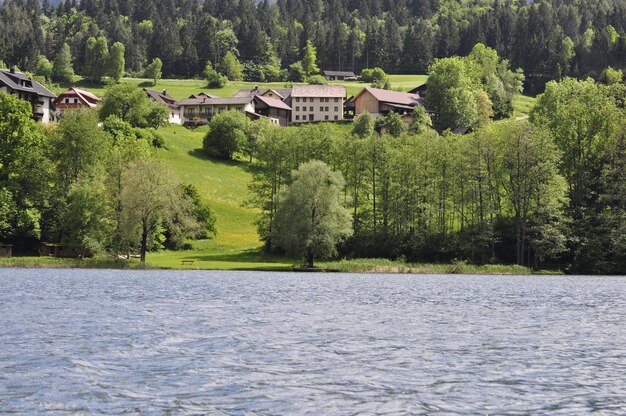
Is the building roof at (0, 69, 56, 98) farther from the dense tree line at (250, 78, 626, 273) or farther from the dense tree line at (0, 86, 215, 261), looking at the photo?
the dense tree line at (250, 78, 626, 273)

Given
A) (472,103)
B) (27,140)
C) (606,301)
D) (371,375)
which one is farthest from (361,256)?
(472,103)

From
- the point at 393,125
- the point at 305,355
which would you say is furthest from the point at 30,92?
the point at 305,355

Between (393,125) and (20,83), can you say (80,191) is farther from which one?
(393,125)

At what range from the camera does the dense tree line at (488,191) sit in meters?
93.1

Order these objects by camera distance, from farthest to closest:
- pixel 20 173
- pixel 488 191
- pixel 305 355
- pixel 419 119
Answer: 1. pixel 419 119
2. pixel 488 191
3. pixel 20 173
4. pixel 305 355

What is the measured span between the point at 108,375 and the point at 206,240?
96492 mm

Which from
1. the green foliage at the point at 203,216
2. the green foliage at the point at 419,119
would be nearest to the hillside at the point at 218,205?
the green foliage at the point at 203,216

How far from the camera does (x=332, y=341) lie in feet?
95.2

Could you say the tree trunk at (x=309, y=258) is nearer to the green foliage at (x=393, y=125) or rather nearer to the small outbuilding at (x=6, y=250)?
the small outbuilding at (x=6, y=250)

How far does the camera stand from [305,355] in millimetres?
25531

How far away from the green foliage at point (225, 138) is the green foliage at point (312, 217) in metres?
75.0

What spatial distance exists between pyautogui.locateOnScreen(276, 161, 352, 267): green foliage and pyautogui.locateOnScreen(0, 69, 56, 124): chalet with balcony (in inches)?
3813

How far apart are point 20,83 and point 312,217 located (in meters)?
110

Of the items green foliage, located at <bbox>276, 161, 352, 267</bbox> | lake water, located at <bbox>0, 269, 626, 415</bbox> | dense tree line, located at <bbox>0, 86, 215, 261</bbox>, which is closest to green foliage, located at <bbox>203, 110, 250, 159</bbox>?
dense tree line, located at <bbox>0, 86, 215, 261</bbox>
